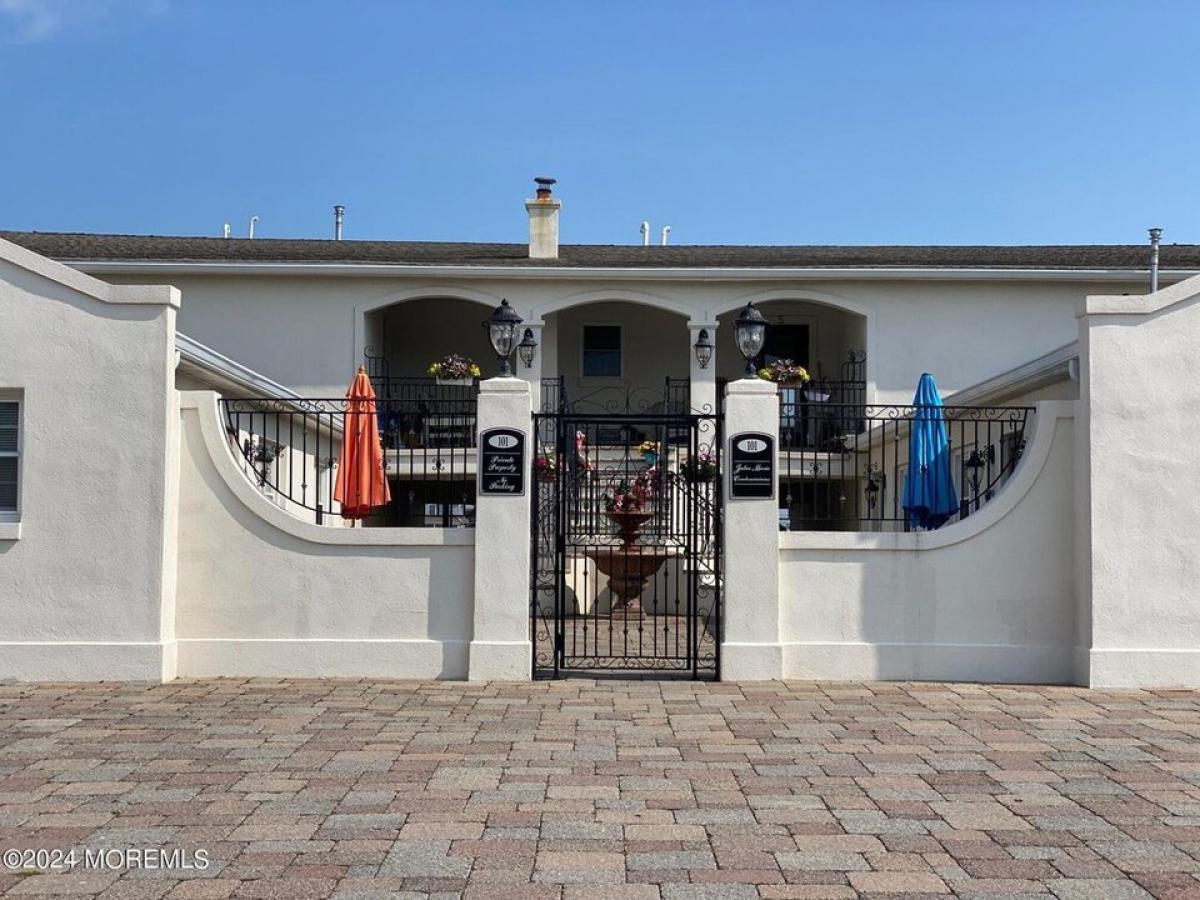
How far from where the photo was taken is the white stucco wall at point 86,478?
10.6 meters

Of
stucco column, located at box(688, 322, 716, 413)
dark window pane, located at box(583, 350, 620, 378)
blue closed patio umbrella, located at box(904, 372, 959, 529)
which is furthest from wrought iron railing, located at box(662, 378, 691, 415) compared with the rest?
blue closed patio umbrella, located at box(904, 372, 959, 529)

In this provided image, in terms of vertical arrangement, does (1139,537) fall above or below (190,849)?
above

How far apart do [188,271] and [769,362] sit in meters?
10.5

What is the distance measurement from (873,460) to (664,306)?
433cm

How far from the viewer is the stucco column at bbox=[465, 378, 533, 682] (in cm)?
1087

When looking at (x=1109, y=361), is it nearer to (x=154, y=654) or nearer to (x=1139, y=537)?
(x=1139, y=537)

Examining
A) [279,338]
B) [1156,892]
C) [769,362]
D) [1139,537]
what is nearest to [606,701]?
[1139,537]

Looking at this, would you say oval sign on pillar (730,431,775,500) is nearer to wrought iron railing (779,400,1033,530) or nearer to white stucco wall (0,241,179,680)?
wrought iron railing (779,400,1033,530)

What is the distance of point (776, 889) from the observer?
5160 mm

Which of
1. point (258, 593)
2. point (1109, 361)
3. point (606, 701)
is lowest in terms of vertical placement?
point (606, 701)

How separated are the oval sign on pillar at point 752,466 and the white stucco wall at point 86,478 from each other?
4817 mm

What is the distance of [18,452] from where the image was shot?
427 inches

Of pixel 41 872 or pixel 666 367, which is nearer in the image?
pixel 41 872

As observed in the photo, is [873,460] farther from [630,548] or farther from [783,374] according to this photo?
[630,548]
